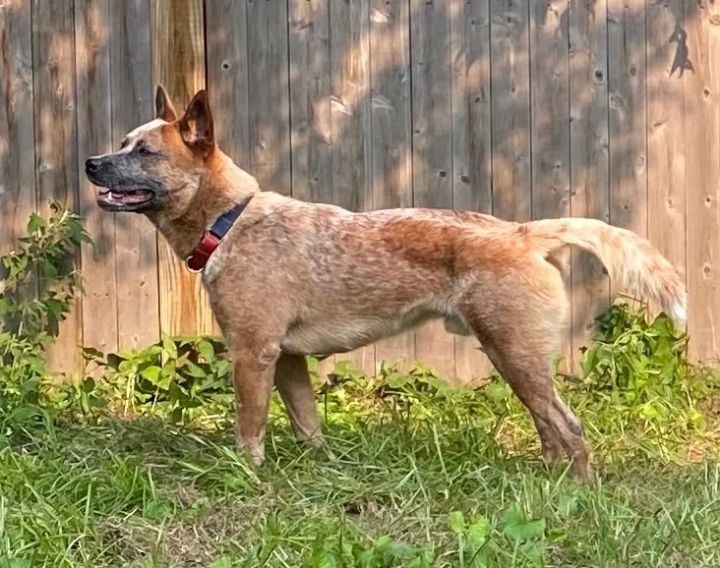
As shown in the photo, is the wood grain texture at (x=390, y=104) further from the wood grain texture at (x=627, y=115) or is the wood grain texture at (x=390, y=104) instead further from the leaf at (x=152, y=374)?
the leaf at (x=152, y=374)

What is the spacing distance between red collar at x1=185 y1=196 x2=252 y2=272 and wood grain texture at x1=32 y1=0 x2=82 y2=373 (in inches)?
66.9

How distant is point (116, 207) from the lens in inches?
204

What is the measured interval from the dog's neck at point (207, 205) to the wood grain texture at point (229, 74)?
1.36m

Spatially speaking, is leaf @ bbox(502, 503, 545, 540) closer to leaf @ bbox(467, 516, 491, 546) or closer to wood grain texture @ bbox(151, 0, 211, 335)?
leaf @ bbox(467, 516, 491, 546)

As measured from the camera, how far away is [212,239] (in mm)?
5188

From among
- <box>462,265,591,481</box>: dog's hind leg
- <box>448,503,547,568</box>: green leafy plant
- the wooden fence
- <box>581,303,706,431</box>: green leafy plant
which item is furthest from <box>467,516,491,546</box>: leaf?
the wooden fence

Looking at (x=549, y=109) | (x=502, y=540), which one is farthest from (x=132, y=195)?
(x=549, y=109)

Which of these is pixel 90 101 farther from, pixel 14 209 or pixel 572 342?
pixel 572 342

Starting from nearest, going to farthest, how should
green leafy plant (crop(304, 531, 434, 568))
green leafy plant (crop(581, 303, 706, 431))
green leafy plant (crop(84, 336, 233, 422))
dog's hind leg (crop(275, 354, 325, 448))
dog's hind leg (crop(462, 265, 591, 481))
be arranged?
green leafy plant (crop(304, 531, 434, 568)), dog's hind leg (crop(462, 265, 591, 481)), dog's hind leg (crop(275, 354, 325, 448)), green leafy plant (crop(581, 303, 706, 431)), green leafy plant (crop(84, 336, 233, 422))

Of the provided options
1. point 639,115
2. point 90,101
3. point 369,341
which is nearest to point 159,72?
point 90,101

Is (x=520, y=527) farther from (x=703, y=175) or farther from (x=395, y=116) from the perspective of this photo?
(x=703, y=175)

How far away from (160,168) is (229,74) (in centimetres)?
160

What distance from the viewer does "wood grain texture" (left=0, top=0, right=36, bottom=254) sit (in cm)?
659

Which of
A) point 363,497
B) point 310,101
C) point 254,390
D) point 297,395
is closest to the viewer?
point 363,497
